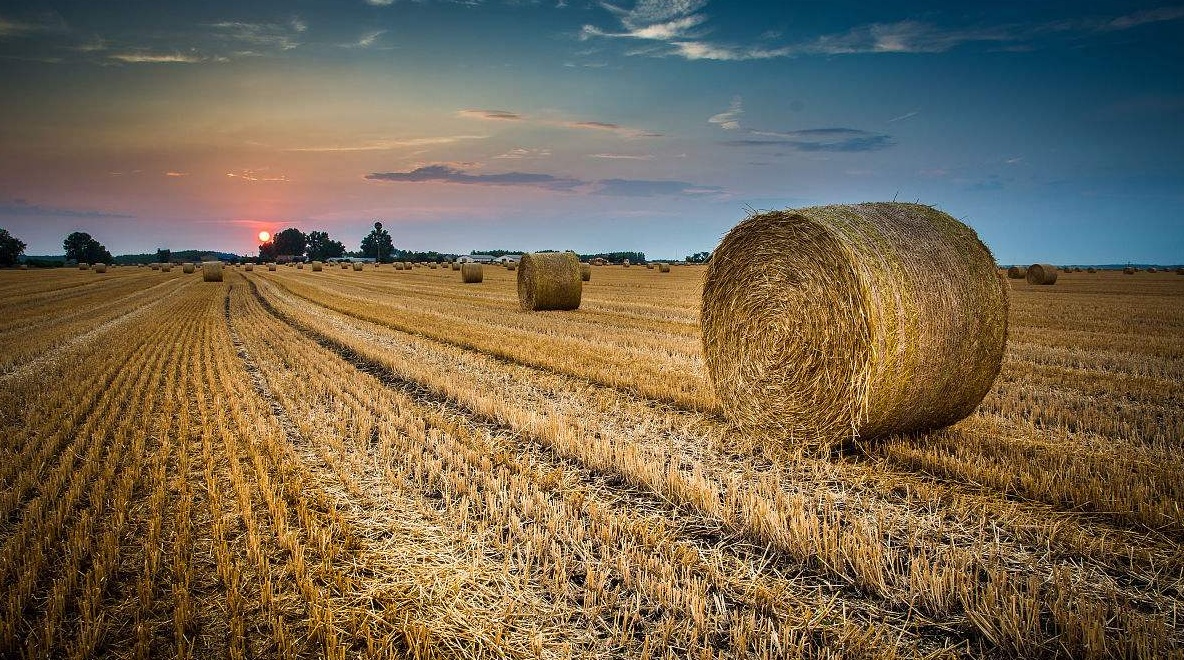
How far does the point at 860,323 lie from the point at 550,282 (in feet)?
→ 43.3

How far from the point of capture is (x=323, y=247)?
16350 cm

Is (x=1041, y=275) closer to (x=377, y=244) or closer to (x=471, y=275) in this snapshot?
(x=471, y=275)

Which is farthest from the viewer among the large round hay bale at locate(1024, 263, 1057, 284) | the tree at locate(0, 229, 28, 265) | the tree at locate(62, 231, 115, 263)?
the tree at locate(62, 231, 115, 263)

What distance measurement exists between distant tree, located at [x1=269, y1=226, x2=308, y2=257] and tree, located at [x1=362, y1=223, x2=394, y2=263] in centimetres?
1658

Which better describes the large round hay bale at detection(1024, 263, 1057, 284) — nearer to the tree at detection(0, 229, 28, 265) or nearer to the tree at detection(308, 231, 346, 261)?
the tree at detection(0, 229, 28, 265)

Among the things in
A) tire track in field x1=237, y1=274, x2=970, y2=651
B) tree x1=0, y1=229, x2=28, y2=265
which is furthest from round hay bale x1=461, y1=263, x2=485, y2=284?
tree x1=0, y1=229, x2=28, y2=265

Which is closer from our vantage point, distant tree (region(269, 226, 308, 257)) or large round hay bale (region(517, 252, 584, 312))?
large round hay bale (region(517, 252, 584, 312))

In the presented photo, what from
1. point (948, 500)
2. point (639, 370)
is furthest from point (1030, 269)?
point (948, 500)

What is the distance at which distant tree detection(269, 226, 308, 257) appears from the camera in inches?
6368

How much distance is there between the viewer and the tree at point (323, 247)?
15625cm

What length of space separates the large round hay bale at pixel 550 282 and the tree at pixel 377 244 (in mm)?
148203

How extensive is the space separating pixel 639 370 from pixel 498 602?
19.5 feet

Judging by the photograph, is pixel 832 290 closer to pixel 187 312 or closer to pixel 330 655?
pixel 330 655

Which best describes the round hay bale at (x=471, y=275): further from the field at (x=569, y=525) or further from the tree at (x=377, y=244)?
the tree at (x=377, y=244)
